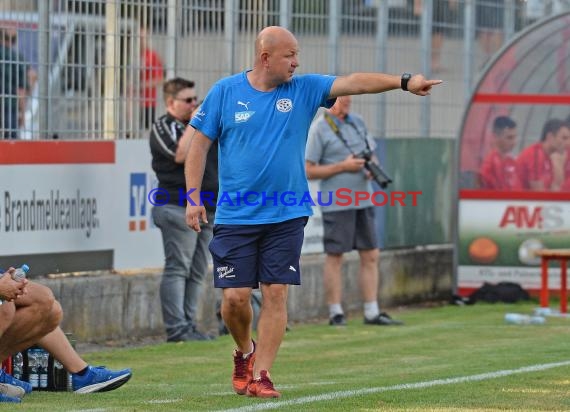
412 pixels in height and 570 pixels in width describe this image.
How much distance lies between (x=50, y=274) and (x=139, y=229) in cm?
116

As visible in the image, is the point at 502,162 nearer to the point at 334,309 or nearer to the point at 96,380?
the point at 334,309

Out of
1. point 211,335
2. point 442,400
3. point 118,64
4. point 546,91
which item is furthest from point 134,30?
point 442,400

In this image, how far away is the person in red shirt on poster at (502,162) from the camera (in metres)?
16.4

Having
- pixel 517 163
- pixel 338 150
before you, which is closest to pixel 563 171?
pixel 517 163

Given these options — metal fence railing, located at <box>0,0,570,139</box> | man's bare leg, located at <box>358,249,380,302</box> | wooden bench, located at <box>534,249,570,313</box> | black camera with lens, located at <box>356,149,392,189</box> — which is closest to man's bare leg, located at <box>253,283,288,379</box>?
metal fence railing, located at <box>0,0,570,139</box>

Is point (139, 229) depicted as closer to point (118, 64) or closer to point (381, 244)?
point (118, 64)

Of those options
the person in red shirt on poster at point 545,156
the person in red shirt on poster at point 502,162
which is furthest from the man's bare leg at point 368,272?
the person in red shirt on poster at point 545,156

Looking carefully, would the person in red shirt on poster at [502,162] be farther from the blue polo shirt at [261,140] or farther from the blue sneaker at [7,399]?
the blue sneaker at [7,399]

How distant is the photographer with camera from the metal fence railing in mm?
1118

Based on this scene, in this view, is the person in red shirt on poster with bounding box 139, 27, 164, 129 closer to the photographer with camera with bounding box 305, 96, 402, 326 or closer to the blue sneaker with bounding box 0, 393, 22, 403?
the photographer with camera with bounding box 305, 96, 402, 326

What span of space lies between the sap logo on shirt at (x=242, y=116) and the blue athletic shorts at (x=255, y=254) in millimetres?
561

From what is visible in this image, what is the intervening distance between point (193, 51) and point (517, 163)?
13.3ft

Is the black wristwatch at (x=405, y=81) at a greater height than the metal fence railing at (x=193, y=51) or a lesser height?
lesser

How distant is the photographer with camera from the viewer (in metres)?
14.1
